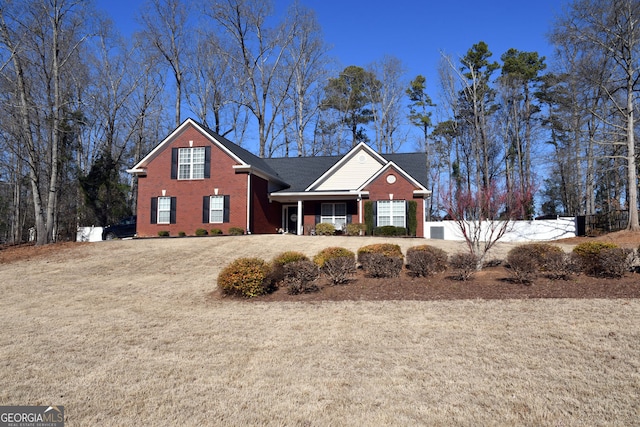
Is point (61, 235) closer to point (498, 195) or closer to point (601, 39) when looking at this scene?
point (498, 195)

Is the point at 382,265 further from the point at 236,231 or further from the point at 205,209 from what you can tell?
the point at 205,209

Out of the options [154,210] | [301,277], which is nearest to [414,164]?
[154,210]

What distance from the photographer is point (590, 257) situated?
30.2ft

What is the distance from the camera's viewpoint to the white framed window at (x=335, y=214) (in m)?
24.5

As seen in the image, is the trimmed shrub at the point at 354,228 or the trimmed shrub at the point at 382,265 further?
the trimmed shrub at the point at 354,228

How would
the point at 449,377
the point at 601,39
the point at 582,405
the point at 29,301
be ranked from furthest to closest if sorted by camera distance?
the point at 601,39, the point at 29,301, the point at 449,377, the point at 582,405

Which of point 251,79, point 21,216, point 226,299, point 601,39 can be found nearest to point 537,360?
point 226,299

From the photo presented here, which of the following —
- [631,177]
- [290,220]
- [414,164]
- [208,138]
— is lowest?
[290,220]

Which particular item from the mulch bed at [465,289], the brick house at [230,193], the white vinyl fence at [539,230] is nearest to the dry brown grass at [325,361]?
the mulch bed at [465,289]

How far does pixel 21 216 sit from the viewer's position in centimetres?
3397

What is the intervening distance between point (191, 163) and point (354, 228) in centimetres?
1002

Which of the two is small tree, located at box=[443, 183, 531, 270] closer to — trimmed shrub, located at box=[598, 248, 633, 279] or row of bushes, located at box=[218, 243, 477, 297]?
row of bushes, located at box=[218, 243, 477, 297]

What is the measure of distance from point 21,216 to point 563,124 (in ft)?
151

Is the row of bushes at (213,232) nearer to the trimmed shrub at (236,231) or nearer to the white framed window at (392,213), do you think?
the trimmed shrub at (236,231)
